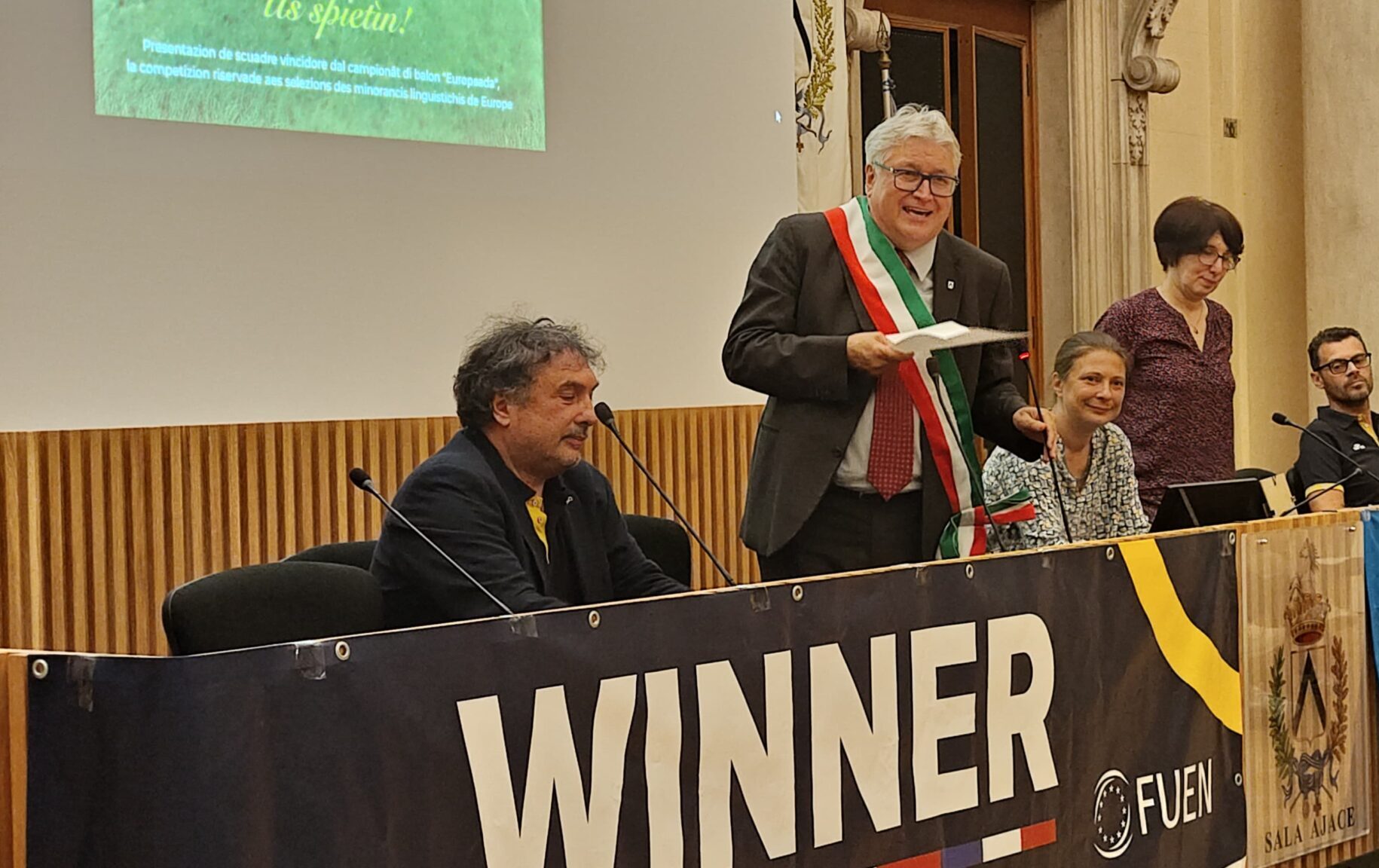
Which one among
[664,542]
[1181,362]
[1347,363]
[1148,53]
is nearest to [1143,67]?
[1148,53]

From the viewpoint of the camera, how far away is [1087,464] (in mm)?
3053

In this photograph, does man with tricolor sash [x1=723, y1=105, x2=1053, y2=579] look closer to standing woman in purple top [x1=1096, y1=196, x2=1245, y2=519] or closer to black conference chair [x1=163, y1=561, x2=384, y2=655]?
black conference chair [x1=163, y1=561, x2=384, y2=655]

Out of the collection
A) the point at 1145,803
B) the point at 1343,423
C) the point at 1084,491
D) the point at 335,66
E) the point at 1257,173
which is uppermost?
the point at 1257,173

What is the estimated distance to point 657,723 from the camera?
6.20 ft

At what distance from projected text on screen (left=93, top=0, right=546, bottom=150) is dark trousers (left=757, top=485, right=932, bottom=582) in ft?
5.43

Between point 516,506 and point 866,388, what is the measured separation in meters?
0.61

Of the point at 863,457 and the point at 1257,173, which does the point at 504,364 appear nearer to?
the point at 863,457

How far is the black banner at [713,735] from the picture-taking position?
4.85ft

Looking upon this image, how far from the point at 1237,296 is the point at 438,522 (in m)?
5.62

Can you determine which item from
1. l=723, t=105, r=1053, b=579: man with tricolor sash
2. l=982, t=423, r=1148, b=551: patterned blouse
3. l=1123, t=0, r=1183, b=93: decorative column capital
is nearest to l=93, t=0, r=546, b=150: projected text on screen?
l=723, t=105, r=1053, b=579: man with tricolor sash

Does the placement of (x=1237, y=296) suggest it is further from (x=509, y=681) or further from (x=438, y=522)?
(x=509, y=681)

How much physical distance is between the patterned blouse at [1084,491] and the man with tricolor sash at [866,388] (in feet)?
0.75

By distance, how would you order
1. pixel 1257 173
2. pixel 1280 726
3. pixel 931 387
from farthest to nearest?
pixel 1257 173, pixel 1280 726, pixel 931 387

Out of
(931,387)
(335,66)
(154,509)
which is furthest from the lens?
(335,66)
